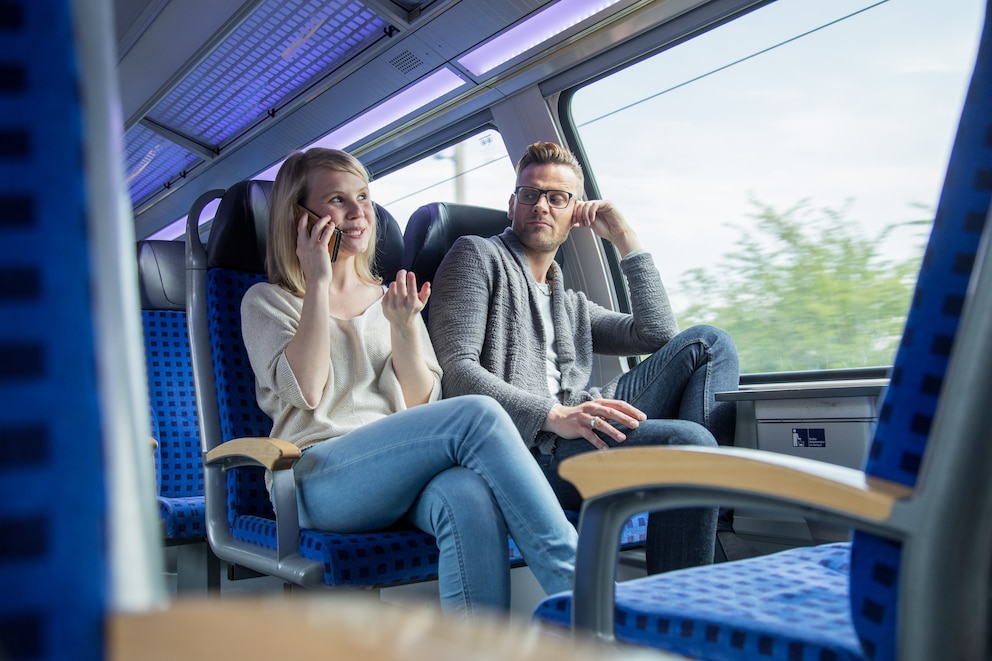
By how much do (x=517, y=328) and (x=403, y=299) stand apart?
1.91 ft

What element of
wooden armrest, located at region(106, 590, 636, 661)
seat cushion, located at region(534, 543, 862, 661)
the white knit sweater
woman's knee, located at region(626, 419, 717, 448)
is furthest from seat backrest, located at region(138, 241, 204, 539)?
wooden armrest, located at region(106, 590, 636, 661)

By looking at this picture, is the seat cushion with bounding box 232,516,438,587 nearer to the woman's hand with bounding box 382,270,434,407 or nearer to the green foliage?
the woman's hand with bounding box 382,270,434,407

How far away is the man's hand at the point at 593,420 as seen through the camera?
2.12m

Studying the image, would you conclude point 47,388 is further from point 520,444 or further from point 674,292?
point 674,292

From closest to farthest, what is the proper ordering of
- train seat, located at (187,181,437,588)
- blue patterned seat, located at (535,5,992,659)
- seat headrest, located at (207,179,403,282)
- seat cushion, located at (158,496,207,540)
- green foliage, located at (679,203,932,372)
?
blue patterned seat, located at (535,5,992,659), train seat, located at (187,181,437,588), seat headrest, located at (207,179,403,282), seat cushion, located at (158,496,207,540), green foliage, located at (679,203,932,372)

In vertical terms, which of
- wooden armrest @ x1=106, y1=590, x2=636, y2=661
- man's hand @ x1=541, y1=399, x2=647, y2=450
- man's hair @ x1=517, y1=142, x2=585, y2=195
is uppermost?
man's hair @ x1=517, y1=142, x2=585, y2=195

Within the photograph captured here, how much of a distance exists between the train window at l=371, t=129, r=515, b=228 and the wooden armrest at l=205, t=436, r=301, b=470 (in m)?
1.96

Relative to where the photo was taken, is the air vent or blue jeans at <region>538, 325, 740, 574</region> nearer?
blue jeans at <region>538, 325, 740, 574</region>

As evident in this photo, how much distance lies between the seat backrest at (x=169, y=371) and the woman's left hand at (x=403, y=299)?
1192mm

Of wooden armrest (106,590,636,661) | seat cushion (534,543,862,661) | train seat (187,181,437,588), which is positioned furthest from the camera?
train seat (187,181,437,588)

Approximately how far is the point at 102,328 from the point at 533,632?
0.22 meters

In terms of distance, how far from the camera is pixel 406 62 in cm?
343

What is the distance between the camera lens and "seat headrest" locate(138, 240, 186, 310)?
9.88 ft

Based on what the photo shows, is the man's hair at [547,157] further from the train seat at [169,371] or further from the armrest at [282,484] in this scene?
the armrest at [282,484]
